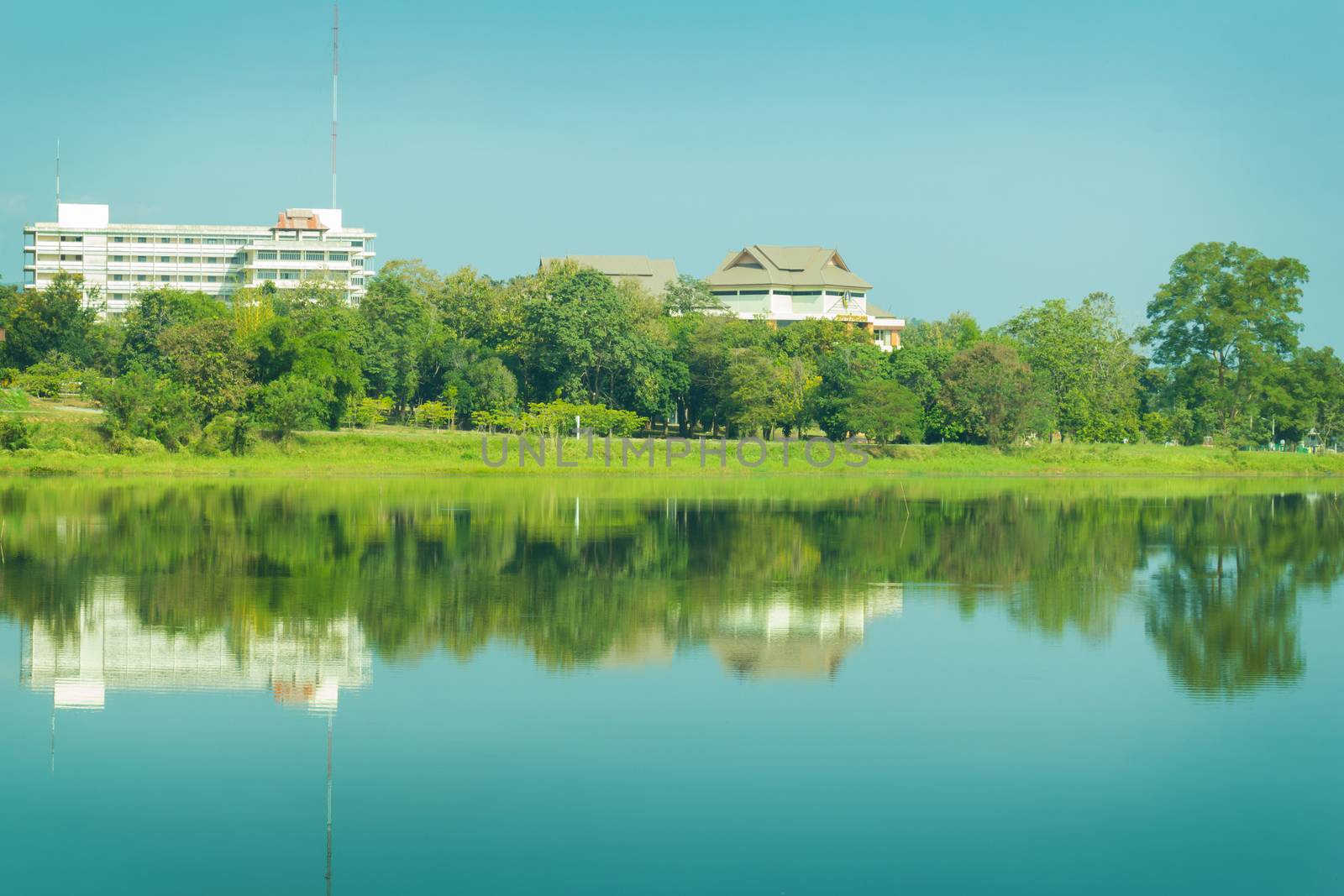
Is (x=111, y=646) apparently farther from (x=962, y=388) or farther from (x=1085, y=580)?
(x=962, y=388)

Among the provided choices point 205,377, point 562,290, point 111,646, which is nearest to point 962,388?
point 562,290

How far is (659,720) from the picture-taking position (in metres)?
11.0

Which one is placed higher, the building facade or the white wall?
the white wall

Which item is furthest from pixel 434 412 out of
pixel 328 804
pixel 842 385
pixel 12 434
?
pixel 328 804

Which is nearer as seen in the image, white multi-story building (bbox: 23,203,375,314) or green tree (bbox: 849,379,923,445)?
green tree (bbox: 849,379,923,445)

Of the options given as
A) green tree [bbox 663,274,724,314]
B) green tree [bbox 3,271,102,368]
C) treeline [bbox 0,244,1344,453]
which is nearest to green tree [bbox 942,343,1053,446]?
treeline [bbox 0,244,1344,453]

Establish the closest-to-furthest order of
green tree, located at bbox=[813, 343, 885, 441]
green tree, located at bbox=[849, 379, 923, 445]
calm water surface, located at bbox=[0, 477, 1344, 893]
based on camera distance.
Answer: calm water surface, located at bbox=[0, 477, 1344, 893] < green tree, located at bbox=[849, 379, 923, 445] < green tree, located at bbox=[813, 343, 885, 441]

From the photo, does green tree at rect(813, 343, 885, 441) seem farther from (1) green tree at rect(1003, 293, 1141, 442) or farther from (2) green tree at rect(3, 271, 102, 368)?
(2) green tree at rect(3, 271, 102, 368)

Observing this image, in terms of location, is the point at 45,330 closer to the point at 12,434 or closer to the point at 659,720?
the point at 12,434

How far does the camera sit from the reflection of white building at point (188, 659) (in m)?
11.9

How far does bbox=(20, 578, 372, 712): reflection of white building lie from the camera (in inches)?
468

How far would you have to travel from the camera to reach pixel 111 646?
44.1ft

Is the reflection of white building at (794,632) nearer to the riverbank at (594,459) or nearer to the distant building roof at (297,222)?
the riverbank at (594,459)

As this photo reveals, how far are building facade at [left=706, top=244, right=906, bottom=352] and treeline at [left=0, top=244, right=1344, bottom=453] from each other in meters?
14.5
